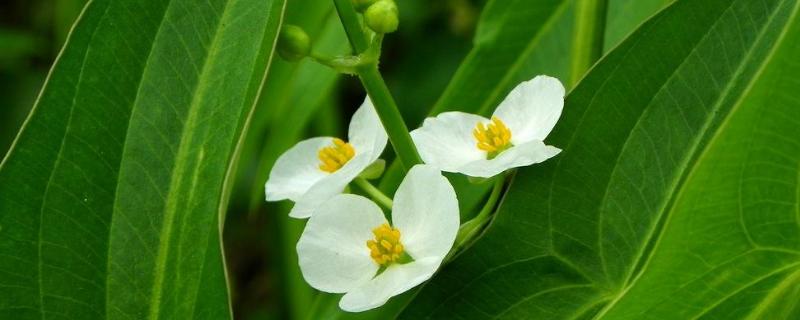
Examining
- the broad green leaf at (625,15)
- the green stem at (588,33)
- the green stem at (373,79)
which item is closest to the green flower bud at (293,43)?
the green stem at (373,79)

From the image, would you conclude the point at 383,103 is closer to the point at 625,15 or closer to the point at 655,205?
the point at 655,205

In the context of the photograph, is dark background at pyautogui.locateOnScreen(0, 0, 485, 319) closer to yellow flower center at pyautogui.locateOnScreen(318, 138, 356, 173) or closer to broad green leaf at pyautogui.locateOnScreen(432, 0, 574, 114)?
broad green leaf at pyautogui.locateOnScreen(432, 0, 574, 114)

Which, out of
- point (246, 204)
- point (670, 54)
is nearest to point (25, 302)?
point (670, 54)

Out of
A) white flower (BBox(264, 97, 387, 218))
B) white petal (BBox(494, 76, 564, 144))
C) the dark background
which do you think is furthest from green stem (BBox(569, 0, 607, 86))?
the dark background

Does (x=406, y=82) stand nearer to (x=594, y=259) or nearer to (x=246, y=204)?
(x=246, y=204)

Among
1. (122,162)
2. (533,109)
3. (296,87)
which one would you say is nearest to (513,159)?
(533,109)

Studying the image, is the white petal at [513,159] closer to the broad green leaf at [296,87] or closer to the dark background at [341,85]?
the broad green leaf at [296,87]
